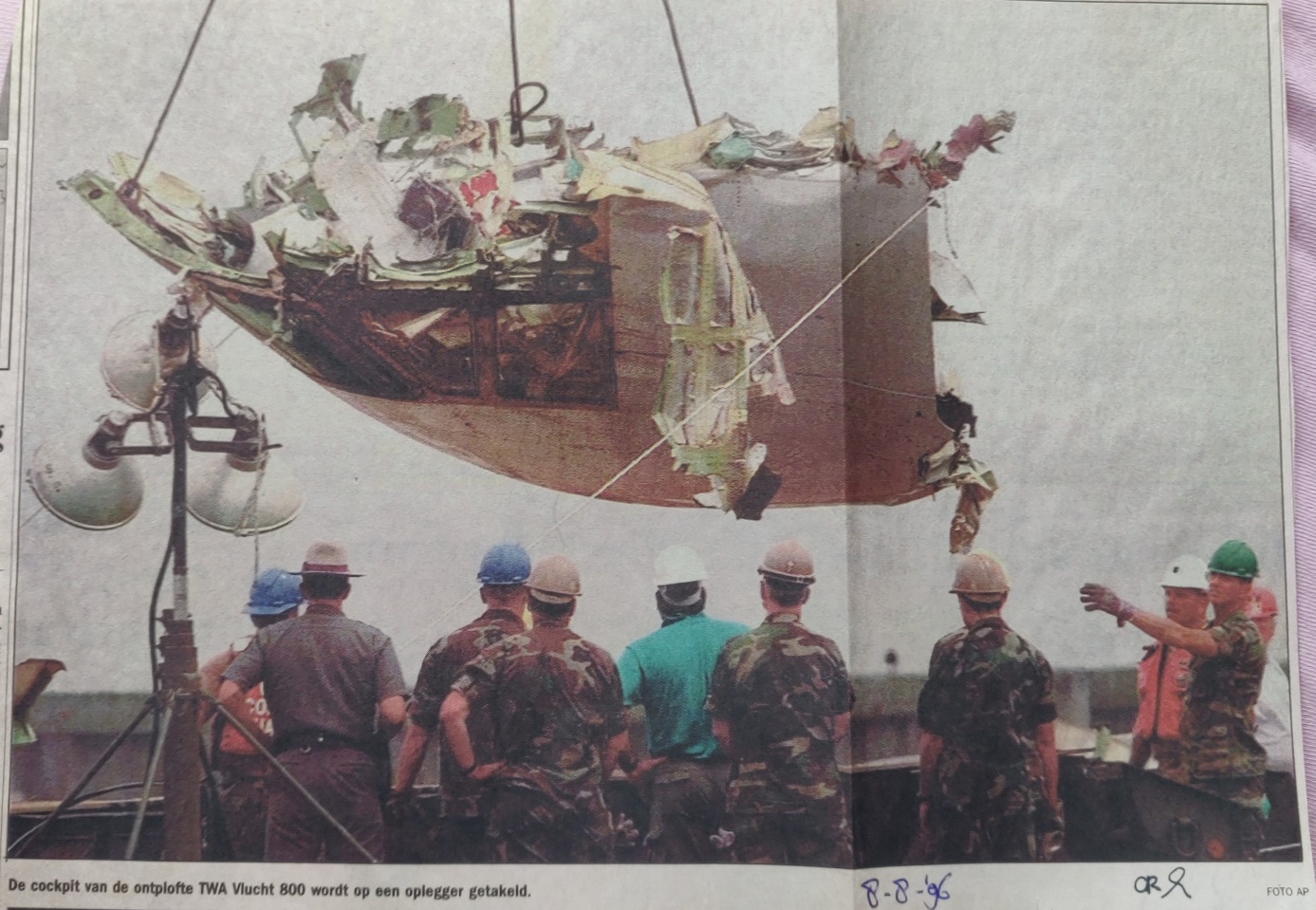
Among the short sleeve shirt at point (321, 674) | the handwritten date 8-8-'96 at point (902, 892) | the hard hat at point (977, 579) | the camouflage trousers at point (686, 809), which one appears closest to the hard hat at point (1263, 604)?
the hard hat at point (977, 579)

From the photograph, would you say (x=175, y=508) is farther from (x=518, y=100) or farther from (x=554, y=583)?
(x=518, y=100)

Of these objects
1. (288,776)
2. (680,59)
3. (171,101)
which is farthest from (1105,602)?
(171,101)

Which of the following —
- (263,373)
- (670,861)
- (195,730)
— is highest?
(263,373)

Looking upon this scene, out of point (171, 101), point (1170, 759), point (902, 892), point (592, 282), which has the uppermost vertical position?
point (171, 101)

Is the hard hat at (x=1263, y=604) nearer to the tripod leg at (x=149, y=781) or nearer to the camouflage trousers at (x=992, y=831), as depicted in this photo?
the camouflage trousers at (x=992, y=831)

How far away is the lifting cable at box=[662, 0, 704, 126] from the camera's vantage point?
3.67 feet

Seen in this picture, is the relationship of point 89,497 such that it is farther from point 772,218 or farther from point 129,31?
point 772,218

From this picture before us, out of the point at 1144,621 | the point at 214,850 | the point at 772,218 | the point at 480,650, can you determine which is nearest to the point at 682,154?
the point at 772,218

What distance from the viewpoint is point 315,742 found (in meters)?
1.06

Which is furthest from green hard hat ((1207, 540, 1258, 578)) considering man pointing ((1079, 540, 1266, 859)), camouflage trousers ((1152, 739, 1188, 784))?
camouflage trousers ((1152, 739, 1188, 784))

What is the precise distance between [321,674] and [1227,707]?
2.68 ft

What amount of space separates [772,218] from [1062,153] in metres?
0.28

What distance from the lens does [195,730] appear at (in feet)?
3.48

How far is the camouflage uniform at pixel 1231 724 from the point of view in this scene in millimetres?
1052
